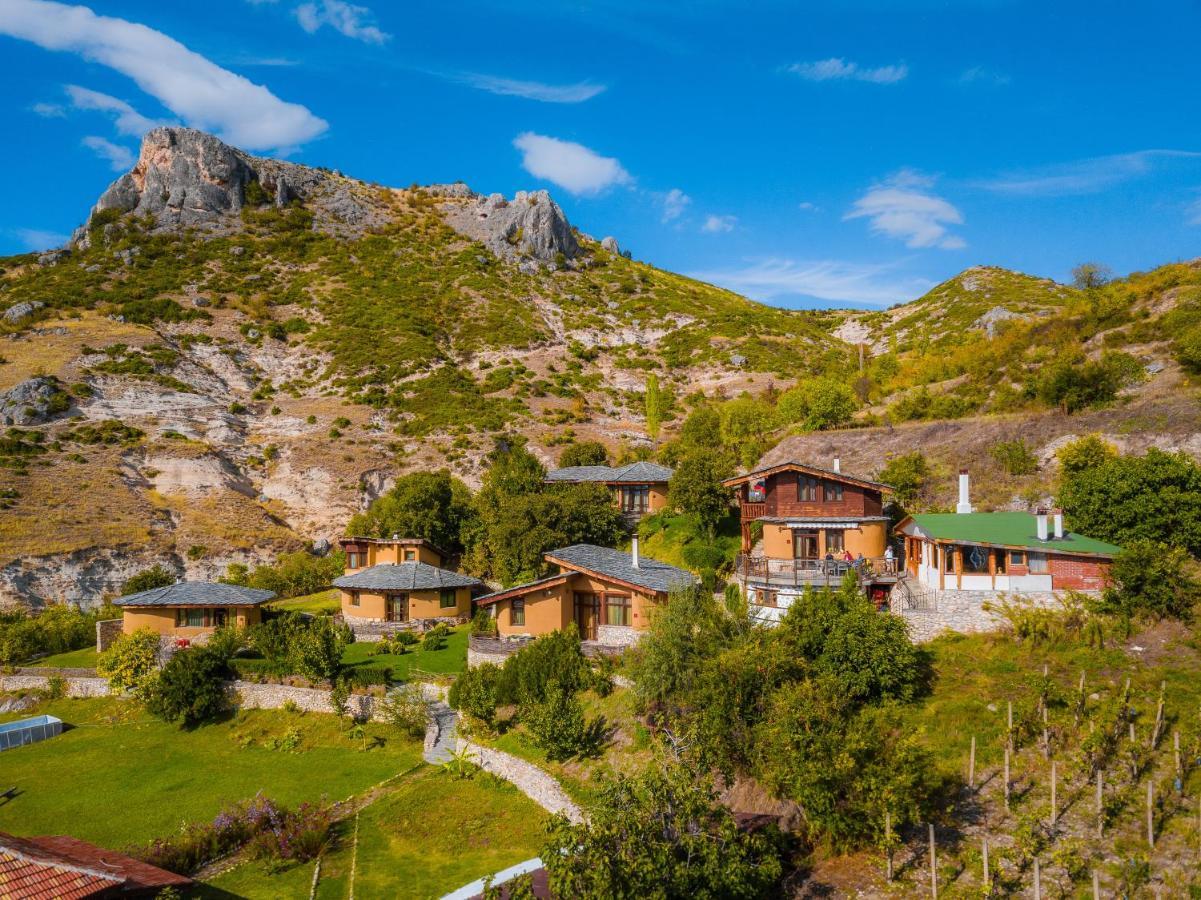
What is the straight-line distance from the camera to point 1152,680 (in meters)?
21.2

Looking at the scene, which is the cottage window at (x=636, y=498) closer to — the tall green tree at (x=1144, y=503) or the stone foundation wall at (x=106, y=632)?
the tall green tree at (x=1144, y=503)

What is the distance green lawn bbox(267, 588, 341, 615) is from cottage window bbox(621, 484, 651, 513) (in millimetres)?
21118

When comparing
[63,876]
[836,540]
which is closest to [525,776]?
[63,876]

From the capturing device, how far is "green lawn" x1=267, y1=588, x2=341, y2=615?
4819 centimetres

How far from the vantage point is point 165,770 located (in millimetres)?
29766

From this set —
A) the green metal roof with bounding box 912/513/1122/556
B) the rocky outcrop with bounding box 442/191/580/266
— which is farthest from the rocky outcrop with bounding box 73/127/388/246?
the green metal roof with bounding box 912/513/1122/556

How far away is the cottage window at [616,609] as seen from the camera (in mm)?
34000

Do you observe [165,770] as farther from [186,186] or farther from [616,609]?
[186,186]

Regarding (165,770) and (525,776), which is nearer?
(525,776)

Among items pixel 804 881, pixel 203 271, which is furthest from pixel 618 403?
pixel 804 881

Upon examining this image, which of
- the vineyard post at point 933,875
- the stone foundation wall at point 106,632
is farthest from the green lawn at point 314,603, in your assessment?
the vineyard post at point 933,875

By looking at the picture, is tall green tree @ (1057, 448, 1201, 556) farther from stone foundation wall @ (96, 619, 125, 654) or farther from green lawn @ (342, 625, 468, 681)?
stone foundation wall @ (96, 619, 125, 654)

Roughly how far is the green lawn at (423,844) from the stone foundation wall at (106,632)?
28.1 m

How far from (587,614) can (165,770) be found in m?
18.6
